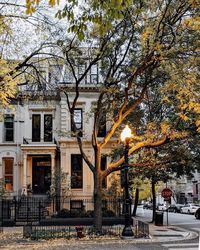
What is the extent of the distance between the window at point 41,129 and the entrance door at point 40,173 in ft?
6.11

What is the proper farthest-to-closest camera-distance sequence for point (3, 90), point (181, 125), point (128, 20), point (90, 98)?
point (90, 98) → point (181, 125) → point (128, 20) → point (3, 90)

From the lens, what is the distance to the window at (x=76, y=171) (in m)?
34.3

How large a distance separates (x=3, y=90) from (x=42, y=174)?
22.4 metres

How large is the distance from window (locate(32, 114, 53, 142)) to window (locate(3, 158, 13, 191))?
2.78m

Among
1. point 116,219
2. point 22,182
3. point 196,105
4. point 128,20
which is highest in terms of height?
point 128,20

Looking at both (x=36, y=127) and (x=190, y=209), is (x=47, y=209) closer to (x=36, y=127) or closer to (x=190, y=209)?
(x=36, y=127)

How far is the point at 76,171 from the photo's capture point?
34656 millimetres

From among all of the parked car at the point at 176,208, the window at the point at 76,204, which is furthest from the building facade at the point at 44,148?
the parked car at the point at 176,208

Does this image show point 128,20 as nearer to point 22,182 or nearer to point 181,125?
point 181,125

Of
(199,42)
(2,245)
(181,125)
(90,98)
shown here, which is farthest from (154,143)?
(90,98)

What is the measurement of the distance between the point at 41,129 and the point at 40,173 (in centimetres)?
378

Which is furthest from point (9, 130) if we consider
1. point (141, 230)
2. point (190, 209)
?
point (190, 209)

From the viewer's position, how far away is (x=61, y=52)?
64.6 ft

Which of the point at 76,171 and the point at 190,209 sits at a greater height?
the point at 76,171
